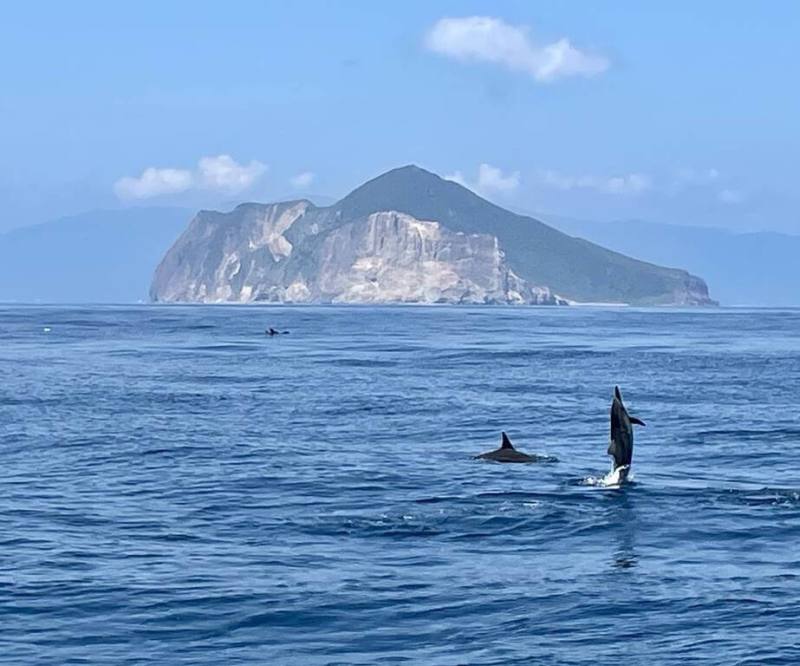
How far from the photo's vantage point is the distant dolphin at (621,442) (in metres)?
35.7

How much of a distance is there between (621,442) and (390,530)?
7906mm

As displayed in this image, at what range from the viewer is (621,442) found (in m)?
35.7

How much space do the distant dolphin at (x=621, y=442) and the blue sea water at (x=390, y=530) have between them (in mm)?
618

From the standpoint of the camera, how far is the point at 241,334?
141375 mm

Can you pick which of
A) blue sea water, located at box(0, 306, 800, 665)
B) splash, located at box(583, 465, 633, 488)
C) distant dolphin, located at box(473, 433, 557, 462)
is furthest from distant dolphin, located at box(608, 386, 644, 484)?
distant dolphin, located at box(473, 433, 557, 462)

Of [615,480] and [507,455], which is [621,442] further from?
[507,455]

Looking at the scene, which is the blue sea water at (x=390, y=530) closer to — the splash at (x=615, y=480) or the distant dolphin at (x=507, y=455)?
the splash at (x=615, y=480)

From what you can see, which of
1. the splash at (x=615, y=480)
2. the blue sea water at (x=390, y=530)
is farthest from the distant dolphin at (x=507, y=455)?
the splash at (x=615, y=480)

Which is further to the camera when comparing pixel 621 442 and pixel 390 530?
pixel 621 442

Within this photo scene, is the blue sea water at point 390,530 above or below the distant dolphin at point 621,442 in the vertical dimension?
below

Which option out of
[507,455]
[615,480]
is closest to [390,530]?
[615,480]

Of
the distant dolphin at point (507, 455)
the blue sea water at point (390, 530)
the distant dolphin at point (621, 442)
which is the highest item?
the distant dolphin at point (621, 442)

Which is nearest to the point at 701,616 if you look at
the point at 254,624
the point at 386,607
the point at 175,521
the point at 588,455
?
the point at 386,607

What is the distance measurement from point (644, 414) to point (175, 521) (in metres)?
28.1
